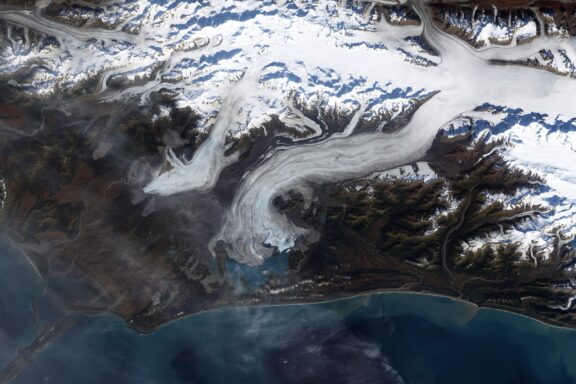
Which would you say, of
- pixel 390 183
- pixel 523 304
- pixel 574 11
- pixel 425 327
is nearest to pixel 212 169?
pixel 390 183

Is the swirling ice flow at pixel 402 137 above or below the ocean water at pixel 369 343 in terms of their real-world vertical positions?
above

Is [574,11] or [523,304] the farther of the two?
[523,304]

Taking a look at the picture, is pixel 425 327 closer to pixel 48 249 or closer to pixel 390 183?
pixel 390 183

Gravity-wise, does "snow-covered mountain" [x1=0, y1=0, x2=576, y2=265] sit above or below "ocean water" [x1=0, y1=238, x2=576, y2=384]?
above

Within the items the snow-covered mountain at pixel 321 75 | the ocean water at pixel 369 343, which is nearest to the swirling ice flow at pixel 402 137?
the snow-covered mountain at pixel 321 75

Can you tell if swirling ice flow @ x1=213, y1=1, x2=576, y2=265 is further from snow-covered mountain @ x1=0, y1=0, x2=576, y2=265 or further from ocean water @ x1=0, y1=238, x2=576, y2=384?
ocean water @ x1=0, y1=238, x2=576, y2=384

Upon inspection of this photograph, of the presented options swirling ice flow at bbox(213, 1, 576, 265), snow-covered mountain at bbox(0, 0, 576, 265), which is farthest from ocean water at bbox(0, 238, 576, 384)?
snow-covered mountain at bbox(0, 0, 576, 265)

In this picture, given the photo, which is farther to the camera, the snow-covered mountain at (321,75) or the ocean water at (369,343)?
the ocean water at (369,343)

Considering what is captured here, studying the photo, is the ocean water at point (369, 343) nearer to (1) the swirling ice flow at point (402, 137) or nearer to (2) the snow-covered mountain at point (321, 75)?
(1) the swirling ice flow at point (402, 137)
